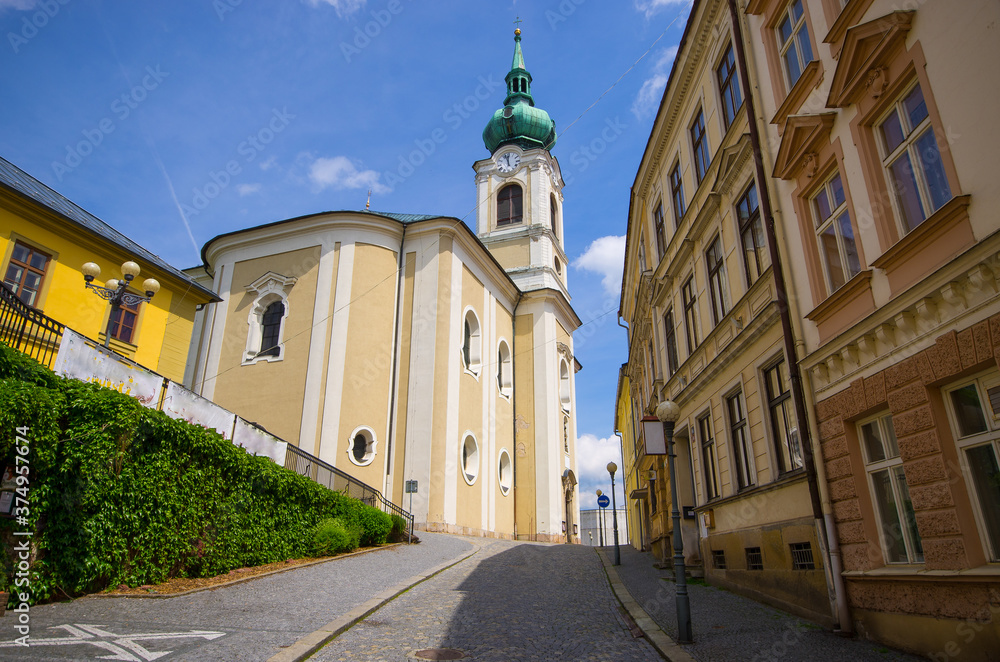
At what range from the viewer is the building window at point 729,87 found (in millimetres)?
11257

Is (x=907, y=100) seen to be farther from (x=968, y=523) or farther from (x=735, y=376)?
(x=735, y=376)

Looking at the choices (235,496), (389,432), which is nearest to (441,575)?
(235,496)

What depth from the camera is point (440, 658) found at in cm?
652

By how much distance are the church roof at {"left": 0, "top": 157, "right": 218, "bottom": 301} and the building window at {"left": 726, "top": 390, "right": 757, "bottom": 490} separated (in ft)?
56.2

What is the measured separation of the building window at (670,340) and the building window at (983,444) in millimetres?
9752

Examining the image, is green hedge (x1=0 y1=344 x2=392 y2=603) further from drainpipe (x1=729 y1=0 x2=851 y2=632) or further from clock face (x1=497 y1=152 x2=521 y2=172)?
clock face (x1=497 y1=152 x2=521 y2=172)

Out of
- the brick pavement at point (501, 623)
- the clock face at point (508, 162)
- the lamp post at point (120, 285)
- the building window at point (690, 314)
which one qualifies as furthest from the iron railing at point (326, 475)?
the clock face at point (508, 162)

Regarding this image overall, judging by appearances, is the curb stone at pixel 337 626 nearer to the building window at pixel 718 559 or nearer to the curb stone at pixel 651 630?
the curb stone at pixel 651 630

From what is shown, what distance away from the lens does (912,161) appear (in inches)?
255

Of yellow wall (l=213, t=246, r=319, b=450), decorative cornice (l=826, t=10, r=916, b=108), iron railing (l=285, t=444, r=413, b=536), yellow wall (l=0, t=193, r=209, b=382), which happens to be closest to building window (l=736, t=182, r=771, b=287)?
decorative cornice (l=826, t=10, r=916, b=108)

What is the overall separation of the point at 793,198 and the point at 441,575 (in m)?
9.66

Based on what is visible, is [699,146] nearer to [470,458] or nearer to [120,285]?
[120,285]

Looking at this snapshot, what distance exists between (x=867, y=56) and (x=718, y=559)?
28.6ft

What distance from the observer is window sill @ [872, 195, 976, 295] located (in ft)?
18.4
